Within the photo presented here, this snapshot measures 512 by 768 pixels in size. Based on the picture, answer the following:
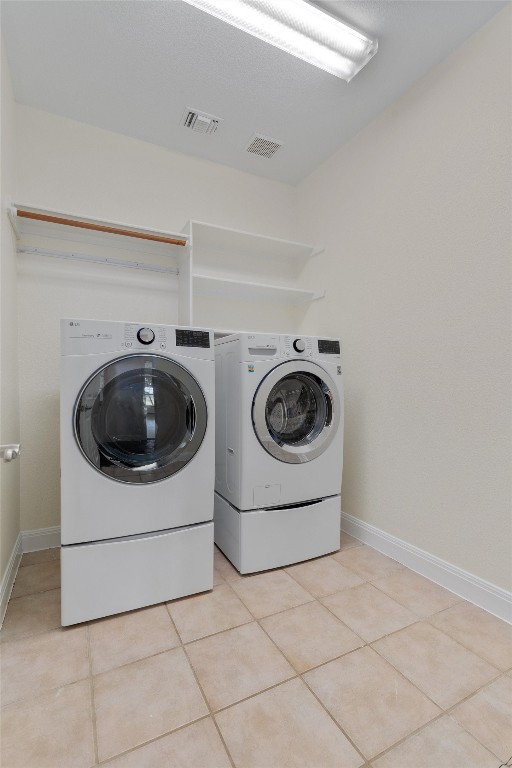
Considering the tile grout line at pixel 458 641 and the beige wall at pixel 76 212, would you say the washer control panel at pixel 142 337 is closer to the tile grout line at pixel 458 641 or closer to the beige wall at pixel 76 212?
the beige wall at pixel 76 212

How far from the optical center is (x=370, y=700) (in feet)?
3.71

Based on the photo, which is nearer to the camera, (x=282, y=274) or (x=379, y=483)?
(x=379, y=483)

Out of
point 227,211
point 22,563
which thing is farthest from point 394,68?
point 22,563

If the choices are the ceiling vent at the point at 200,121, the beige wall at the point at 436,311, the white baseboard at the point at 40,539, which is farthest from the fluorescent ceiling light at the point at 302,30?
the white baseboard at the point at 40,539

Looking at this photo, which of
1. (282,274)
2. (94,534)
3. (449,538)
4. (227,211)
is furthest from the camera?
(282,274)

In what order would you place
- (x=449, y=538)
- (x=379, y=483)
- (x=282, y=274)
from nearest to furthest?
(x=449, y=538), (x=379, y=483), (x=282, y=274)

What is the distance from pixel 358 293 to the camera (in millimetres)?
2328

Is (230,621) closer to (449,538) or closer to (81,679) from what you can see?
(81,679)

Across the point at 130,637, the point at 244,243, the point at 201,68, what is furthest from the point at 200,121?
the point at 130,637

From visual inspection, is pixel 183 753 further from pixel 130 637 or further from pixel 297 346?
pixel 297 346

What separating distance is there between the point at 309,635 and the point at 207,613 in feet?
1.43

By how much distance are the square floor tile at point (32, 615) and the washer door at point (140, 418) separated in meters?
0.66

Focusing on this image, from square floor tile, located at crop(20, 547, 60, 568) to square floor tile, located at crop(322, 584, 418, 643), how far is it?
154cm

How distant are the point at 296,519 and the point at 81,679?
43.7 inches
